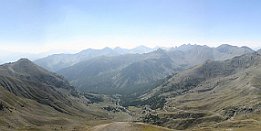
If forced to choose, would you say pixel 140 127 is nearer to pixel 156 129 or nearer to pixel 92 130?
pixel 156 129

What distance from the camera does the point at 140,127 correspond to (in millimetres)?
177750

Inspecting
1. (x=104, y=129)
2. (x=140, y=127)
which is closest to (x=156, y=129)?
(x=140, y=127)

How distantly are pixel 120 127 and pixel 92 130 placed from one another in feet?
67.0

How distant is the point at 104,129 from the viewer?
185875 mm

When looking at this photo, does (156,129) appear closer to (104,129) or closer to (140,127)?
(140,127)

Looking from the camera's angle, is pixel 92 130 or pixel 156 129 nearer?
pixel 156 129

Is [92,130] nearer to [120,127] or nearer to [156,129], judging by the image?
[120,127]

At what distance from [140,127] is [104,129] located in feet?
66.7

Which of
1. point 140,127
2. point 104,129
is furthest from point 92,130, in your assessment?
point 140,127

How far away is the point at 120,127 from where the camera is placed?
592 ft

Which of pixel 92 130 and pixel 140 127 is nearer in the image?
pixel 140 127

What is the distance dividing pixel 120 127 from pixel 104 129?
10.2m

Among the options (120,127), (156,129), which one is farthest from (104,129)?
(156,129)

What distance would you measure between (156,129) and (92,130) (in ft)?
123
